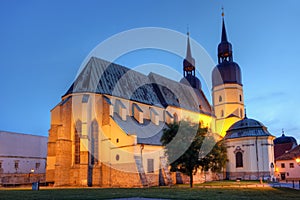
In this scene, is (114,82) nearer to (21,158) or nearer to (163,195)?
(21,158)

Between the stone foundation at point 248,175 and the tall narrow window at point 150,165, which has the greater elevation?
the tall narrow window at point 150,165

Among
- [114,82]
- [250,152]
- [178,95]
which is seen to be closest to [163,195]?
[114,82]

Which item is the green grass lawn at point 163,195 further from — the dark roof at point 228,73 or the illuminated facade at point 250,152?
the dark roof at point 228,73

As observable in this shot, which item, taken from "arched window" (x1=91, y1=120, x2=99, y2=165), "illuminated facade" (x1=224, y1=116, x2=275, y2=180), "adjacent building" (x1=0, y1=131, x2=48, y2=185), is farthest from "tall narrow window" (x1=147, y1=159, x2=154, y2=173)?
"adjacent building" (x1=0, y1=131, x2=48, y2=185)

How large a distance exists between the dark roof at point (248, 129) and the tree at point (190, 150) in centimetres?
1867

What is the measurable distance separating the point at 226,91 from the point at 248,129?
10.3 meters

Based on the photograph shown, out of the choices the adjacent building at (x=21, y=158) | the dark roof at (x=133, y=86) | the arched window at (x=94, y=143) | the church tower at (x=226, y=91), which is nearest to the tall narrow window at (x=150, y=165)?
the arched window at (x=94, y=143)

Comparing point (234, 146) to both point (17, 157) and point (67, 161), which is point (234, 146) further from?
point (17, 157)

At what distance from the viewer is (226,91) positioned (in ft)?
187

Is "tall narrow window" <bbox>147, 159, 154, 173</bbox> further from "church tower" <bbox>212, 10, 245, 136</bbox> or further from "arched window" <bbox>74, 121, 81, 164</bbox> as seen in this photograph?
"church tower" <bbox>212, 10, 245, 136</bbox>

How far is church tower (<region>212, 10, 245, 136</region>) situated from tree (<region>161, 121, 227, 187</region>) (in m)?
27.0

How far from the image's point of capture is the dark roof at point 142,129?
35812 millimetres

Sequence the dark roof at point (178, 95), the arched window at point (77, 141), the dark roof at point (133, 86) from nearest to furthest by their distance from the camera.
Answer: the arched window at point (77, 141), the dark roof at point (133, 86), the dark roof at point (178, 95)

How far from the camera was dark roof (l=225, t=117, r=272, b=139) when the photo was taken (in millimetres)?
47656
